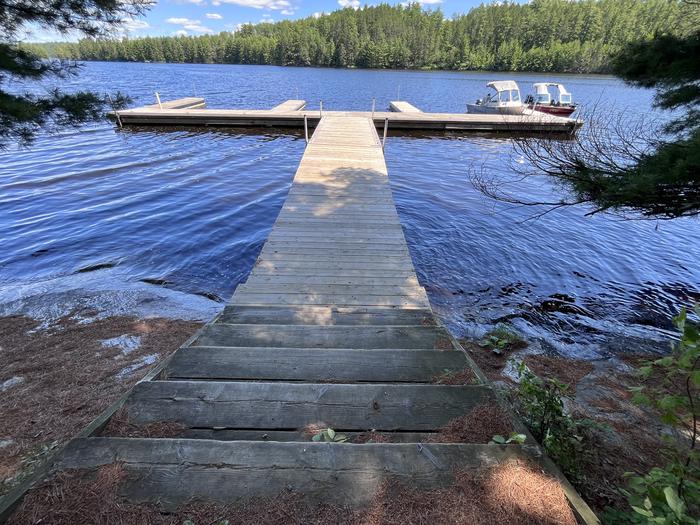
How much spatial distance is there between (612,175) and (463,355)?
3.21 meters

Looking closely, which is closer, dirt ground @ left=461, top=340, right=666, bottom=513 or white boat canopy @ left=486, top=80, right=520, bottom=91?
dirt ground @ left=461, top=340, right=666, bottom=513

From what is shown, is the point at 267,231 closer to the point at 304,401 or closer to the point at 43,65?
the point at 43,65

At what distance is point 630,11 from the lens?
81375 millimetres

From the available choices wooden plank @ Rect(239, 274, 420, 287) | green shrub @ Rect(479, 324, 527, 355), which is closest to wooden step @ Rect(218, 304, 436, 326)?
wooden plank @ Rect(239, 274, 420, 287)

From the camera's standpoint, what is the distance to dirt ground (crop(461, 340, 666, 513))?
227 centimetres

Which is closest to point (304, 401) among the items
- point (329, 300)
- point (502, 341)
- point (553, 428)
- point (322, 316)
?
point (553, 428)

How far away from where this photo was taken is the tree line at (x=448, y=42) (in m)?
71.0

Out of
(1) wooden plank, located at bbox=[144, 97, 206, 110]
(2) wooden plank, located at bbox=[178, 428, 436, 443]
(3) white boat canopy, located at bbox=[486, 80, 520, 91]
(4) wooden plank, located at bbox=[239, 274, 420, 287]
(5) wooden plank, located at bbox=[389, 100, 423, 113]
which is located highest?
(3) white boat canopy, located at bbox=[486, 80, 520, 91]

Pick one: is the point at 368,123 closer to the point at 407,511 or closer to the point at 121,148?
the point at 121,148

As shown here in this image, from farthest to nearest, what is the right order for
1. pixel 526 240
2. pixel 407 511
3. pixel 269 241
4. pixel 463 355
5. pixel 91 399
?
pixel 526 240 < pixel 269 241 < pixel 91 399 < pixel 463 355 < pixel 407 511

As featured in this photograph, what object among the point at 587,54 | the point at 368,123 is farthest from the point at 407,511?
the point at 587,54

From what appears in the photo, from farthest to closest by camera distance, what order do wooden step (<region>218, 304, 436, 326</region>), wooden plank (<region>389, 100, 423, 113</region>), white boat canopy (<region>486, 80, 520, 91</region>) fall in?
wooden plank (<region>389, 100, 423, 113</region>) < white boat canopy (<region>486, 80, 520, 91</region>) < wooden step (<region>218, 304, 436, 326</region>)

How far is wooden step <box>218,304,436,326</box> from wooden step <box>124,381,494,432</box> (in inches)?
58.6

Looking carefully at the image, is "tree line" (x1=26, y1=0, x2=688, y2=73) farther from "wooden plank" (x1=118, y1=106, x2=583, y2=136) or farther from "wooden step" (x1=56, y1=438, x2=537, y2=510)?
"wooden step" (x1=56, y1=438, x2=537, y2=510)
